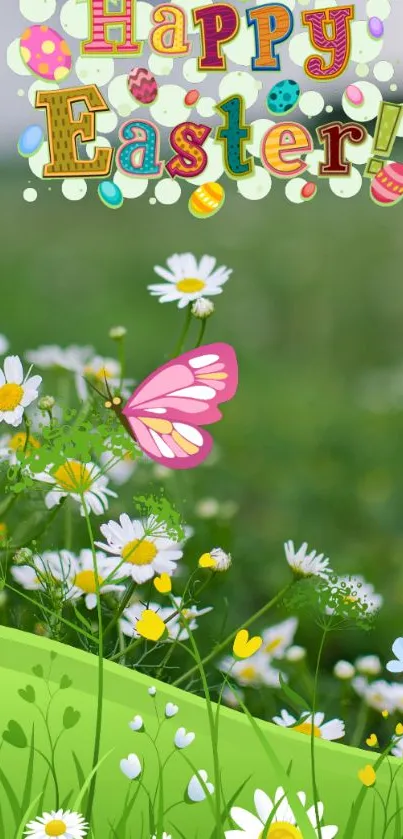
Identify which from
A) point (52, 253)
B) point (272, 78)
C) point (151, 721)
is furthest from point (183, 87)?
point (151, 721)

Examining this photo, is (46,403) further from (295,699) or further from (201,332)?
(295,699)

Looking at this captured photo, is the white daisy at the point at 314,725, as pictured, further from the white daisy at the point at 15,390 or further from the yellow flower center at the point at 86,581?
the white daisy at the point at 15,390

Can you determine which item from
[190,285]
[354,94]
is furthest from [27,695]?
[354,94]

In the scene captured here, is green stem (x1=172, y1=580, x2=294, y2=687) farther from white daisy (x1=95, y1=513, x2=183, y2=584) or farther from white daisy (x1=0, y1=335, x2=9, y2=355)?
white daisy (x1=0, y1=335, x2=9, y2=355)

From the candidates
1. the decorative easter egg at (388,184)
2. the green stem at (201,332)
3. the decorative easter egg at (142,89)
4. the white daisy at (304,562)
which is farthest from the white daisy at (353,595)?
the decorative easter egg at (142,89)

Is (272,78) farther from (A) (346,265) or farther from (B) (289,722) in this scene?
(B) (289,722)

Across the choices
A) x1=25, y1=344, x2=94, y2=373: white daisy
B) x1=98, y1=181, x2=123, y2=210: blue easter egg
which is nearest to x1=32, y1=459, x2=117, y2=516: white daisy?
x1=25, y1=344, x2=94, y2=373: white daisy
